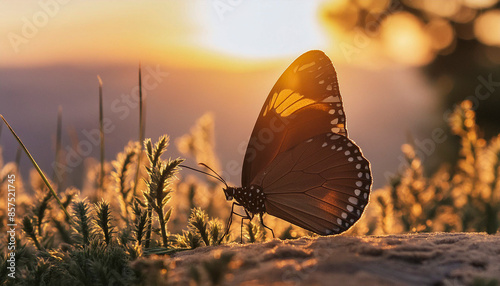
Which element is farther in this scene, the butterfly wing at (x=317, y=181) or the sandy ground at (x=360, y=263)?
the butterfly wing at (x=317, y=181)

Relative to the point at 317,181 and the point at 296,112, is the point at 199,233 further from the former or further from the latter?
the point at 296,112

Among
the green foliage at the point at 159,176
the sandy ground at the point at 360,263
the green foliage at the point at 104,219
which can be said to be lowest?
the sandy ground at the point at 360,263

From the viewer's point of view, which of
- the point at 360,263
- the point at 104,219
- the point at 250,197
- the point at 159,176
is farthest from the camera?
the point at 250,197

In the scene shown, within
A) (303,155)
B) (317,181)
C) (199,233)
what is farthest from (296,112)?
(199,233)

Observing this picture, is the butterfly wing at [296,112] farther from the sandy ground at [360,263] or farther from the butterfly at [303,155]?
the sandy ground at [360,263]

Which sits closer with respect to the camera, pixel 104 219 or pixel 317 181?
pixel 104 219

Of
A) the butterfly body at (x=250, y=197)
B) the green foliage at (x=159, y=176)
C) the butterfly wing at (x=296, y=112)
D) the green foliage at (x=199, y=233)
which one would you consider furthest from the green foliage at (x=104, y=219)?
the butterfly wing at (x=296, y=112)

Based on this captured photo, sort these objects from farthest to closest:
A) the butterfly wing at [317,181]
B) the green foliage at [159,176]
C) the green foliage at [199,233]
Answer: the butterfly wing at [317,181] → the green foliage at [199,233] → the green foliage at [159,176]

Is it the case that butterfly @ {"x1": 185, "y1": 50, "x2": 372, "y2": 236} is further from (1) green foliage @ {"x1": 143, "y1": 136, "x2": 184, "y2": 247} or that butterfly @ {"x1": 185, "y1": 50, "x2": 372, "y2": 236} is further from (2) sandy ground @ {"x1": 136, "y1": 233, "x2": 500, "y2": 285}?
(2) sandy ground @ {"x1": 136, "y1": 233, "x2": 500, "y2": 285}
